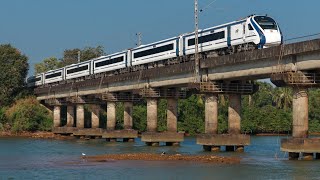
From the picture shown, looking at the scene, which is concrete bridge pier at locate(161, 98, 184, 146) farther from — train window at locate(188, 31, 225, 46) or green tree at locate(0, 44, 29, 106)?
green tree at locate(0, 44, 29, 106)

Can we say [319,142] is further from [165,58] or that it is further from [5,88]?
[5,88]

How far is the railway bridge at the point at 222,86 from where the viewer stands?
4694cm

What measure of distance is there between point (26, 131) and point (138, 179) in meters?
81.6

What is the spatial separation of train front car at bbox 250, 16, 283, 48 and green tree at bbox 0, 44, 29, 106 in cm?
7871

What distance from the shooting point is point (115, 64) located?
3644 inches

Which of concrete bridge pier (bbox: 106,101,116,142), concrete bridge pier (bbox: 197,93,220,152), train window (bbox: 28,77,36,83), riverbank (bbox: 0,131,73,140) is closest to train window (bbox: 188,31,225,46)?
concrete bridge pier (bbox: 197,93,220,152)

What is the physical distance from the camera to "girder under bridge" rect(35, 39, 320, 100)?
46.5 metres

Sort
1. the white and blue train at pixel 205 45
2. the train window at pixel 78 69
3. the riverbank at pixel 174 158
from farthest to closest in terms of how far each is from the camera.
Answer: the train window at pixel 78 69
the white and blue train at pixel 205 45
the riverbank at pixel 174 158

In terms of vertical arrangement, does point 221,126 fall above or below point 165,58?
below

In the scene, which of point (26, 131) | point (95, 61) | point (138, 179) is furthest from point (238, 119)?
point (26, 131)

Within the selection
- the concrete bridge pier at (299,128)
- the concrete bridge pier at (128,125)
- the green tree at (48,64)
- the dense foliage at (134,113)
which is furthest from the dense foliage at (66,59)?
the concrete bridge pier at (299,128)

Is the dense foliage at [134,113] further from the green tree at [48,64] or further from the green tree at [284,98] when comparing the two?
the green tree at [48,64]

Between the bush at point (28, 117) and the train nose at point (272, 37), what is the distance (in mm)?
67670

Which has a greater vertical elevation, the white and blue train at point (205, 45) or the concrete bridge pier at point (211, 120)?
the white and blue train at point (205, 45)
